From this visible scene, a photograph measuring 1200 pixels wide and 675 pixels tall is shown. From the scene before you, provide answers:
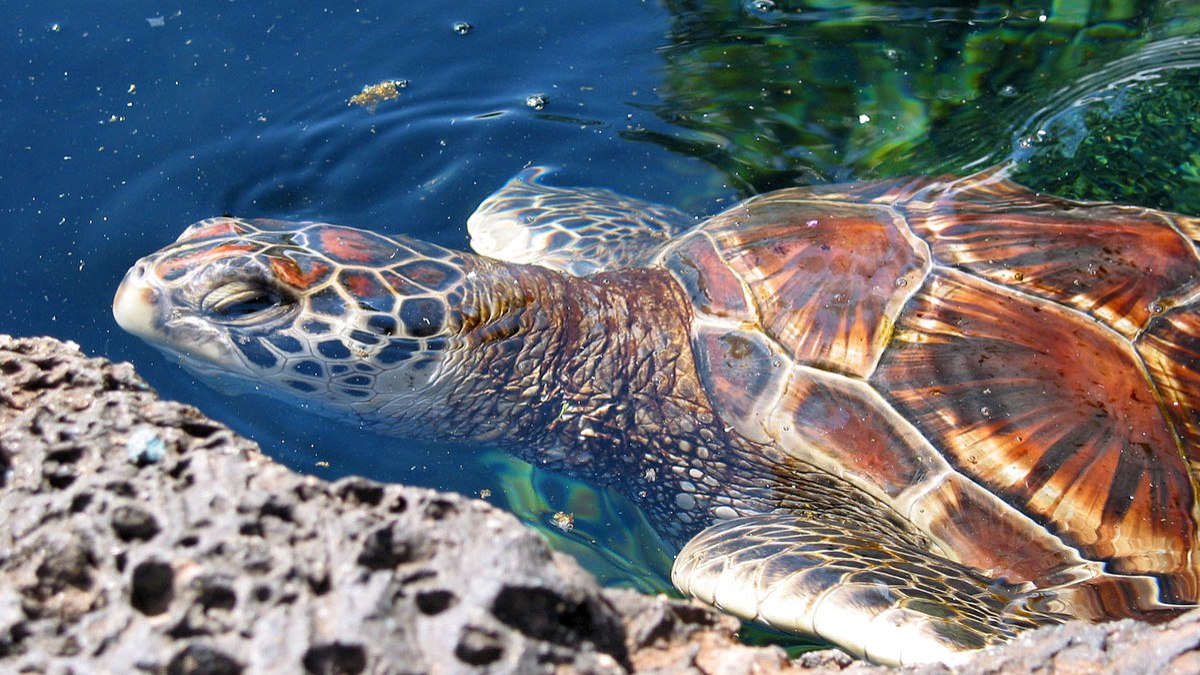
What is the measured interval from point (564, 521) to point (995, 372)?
4.57 ft

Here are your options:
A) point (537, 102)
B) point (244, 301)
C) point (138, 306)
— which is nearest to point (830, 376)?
point (244, 301)

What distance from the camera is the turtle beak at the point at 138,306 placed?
2541 mm

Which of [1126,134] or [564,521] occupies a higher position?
[1126,134]

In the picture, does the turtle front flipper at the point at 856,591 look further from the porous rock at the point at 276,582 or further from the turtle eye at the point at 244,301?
the turtle eye at the point at 244,301

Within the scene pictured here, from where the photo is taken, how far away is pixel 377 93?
13.4 ft

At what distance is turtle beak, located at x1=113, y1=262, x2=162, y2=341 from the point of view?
2.54 m

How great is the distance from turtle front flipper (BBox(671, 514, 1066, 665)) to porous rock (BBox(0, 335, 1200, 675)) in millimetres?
524

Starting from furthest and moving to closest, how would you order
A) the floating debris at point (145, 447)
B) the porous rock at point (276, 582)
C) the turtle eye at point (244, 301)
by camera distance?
the turtle eye at point (244, 301), the floating debris at point (145, 447), the porous rock at point (276, 582)

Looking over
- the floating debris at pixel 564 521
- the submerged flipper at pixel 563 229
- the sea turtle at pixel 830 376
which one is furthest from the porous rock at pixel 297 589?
the submerged flipper at pixel 563 229

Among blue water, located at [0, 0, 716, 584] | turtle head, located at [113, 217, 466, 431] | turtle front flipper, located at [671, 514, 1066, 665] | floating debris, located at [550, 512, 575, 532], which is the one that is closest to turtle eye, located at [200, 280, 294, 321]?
turtle head, located at [113, 217, 466, 431]

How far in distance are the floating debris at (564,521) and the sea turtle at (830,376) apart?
0.53 feet

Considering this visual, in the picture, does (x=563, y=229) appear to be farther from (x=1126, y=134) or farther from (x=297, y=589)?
(x=297, y=589)

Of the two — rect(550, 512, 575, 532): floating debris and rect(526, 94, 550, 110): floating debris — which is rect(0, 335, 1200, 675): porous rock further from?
rect(526, 94, 550, 110): floating debris

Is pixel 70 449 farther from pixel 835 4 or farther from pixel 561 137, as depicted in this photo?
pixel 835 4
